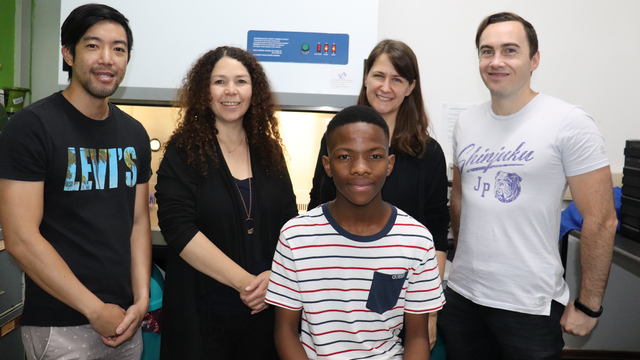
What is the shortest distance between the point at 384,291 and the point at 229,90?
741 millimetres

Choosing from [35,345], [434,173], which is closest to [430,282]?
[434,173]

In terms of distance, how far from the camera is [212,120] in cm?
143

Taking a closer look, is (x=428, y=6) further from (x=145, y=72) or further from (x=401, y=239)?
(x=401, y=239)

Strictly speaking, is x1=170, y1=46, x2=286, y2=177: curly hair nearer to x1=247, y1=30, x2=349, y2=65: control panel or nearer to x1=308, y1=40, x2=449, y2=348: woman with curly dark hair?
x1=308, y1=40, x2=449, y2=348: woman with curly dark hair

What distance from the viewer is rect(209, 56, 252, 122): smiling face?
1383mm

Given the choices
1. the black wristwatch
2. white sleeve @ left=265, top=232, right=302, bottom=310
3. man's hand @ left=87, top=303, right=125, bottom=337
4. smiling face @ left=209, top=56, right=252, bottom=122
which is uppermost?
smiling face @ left=209, top=56, right=252, bottom=122

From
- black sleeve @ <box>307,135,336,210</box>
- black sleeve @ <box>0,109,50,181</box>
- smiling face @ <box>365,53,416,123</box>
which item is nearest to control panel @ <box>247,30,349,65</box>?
smiling face @ <box>365,53,416,123</box>

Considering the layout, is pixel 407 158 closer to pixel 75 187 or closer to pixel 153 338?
pixel 75 187

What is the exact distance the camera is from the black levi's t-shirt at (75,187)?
1.10 metres

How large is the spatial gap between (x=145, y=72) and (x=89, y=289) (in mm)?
1179

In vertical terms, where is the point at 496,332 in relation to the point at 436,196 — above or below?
below

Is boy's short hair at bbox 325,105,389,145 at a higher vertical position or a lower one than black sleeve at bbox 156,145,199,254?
higher

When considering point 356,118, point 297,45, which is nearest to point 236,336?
point 356,118

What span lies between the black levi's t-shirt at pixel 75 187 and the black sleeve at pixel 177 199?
3.8 inches
